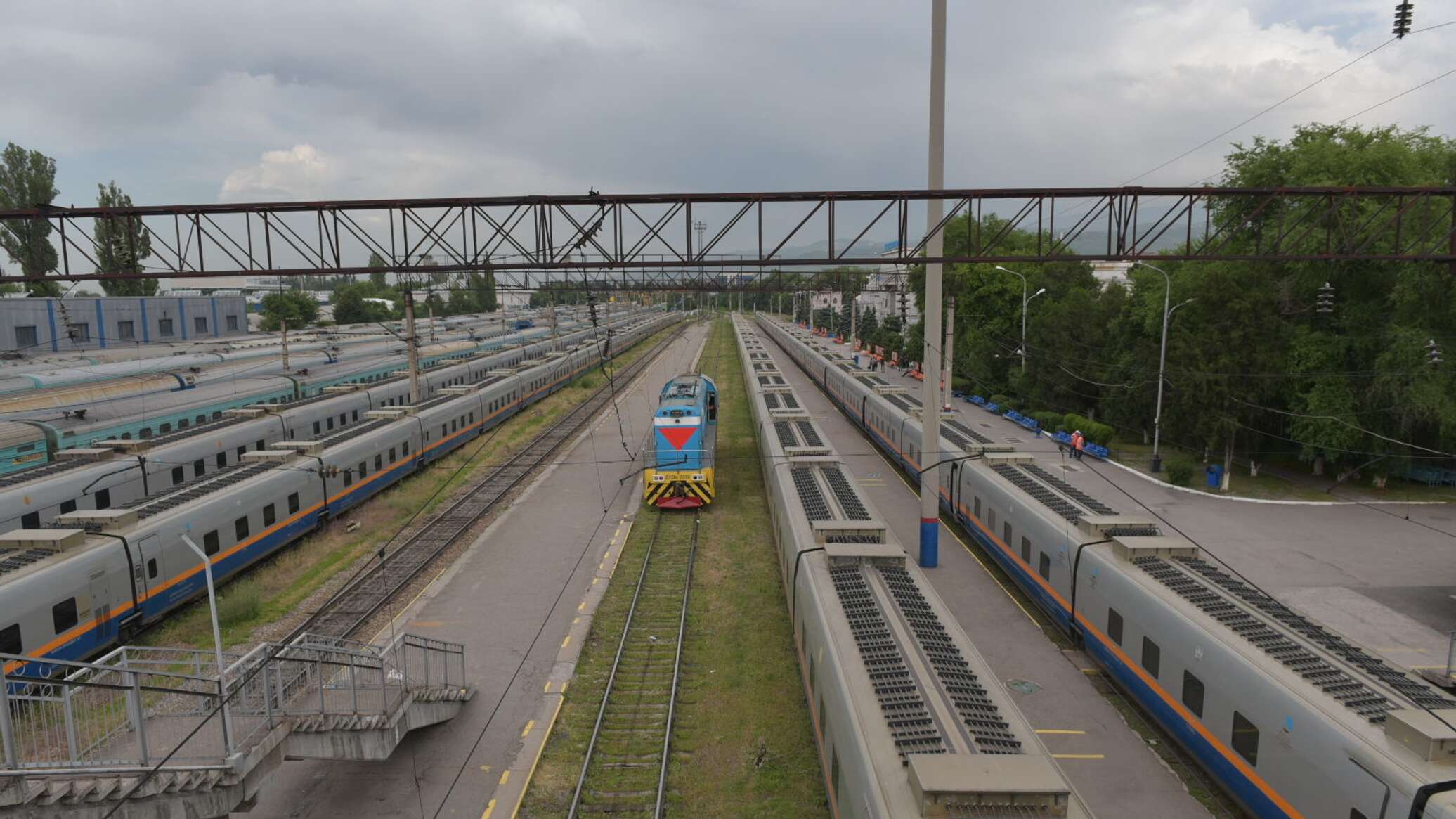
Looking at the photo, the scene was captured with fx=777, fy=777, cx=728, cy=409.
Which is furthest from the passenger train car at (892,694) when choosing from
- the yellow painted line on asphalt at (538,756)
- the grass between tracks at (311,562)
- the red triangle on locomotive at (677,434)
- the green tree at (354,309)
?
the green tree at (354,309)

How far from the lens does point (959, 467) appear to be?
2512 cm

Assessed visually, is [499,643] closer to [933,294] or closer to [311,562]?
[311,562]

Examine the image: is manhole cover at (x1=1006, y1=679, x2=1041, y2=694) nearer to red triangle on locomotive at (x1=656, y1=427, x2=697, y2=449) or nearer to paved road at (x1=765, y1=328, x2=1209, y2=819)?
paved road at (x1=765, y1=328, x2=1209, y2=819)

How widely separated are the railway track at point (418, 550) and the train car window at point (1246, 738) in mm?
16532

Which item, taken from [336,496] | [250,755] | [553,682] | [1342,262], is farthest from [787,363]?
[250,755]

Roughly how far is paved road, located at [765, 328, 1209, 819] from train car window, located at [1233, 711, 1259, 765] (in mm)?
1585

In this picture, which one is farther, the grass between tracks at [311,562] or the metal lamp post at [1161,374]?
the metal lamp post at [1161,374]

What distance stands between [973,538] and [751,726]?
12.5m

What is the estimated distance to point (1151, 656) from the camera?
43.0ft

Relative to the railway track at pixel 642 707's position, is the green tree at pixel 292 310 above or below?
above

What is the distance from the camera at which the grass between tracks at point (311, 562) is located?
18.0 metres

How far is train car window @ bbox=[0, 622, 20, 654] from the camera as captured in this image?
43.3 feet

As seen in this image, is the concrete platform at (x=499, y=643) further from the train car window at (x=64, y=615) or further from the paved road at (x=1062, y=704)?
the paved road at (x=1062, y=704)

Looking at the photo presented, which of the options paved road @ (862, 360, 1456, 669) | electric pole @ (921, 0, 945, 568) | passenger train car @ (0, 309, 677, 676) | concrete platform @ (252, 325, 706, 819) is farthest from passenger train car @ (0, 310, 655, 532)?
paved road @ (862, 360, 1456, 669)
